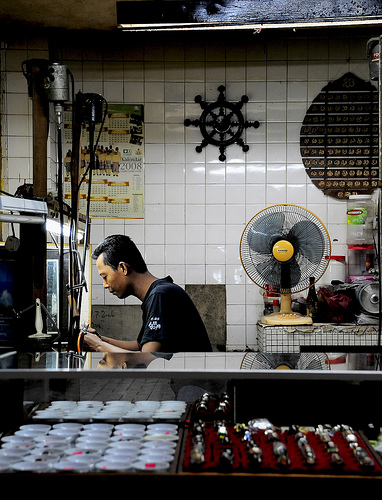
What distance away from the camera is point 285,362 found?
6.33ft

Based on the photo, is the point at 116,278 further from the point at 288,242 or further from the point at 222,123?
the point at 222,123

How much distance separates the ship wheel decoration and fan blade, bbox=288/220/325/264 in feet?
4.63

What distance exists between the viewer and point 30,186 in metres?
2.92

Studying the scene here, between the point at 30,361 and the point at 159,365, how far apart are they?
495mm

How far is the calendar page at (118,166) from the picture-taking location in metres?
5.18

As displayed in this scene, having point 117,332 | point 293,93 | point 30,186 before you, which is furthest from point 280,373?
point 293,93

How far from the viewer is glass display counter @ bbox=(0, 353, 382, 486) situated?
5.13 ft

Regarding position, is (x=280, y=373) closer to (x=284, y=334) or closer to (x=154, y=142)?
(x=284, y=334)

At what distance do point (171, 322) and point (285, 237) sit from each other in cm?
163

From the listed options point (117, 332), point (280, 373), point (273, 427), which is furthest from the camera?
point (117, 332)

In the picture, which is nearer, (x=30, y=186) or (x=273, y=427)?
(x=273, y=427)

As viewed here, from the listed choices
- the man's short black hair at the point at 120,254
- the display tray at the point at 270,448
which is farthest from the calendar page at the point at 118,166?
the display tray at the point at 270,448

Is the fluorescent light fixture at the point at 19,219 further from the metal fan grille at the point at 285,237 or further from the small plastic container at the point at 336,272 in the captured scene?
the small plastic container at the point at 336,272

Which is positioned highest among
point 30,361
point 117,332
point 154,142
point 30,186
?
point 154,142
